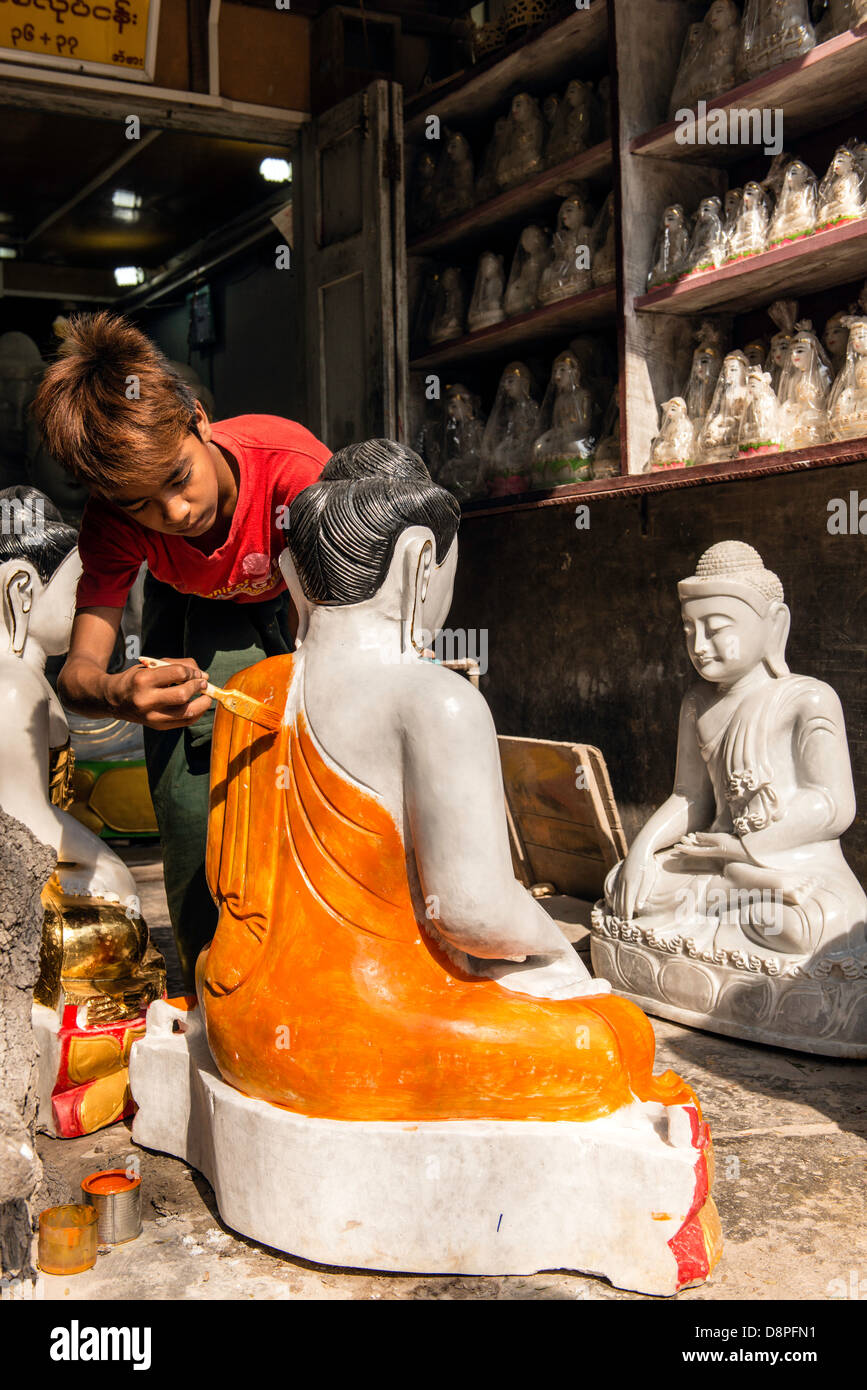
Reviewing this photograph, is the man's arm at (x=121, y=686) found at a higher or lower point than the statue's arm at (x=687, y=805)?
higher

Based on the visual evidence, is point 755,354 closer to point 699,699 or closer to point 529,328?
point 529,328

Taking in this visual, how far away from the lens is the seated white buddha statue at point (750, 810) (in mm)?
3088

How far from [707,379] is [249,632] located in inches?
90.4

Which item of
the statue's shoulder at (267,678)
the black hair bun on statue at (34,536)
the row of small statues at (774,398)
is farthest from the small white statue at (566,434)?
the statue's shoulder at (267,678)

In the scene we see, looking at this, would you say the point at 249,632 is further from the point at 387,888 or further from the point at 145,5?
the point at 145,5

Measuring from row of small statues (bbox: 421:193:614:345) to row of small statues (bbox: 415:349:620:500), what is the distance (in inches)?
10.0

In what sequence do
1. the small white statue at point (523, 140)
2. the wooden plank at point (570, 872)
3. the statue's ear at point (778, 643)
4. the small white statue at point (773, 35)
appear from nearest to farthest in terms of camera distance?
1. the statue's ear at point (778, 643)
2. the small white statue at point (773, 35)
3. the wooden plank at point (570, 872)
4. the small white statue at point (523, 140)

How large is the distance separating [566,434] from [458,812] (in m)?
3.15

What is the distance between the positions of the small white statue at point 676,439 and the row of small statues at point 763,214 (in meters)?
0.46

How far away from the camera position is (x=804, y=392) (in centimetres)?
392

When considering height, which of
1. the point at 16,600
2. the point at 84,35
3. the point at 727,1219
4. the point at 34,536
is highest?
the point at 84,35

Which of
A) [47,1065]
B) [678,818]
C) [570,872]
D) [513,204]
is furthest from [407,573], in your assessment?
[513,204]

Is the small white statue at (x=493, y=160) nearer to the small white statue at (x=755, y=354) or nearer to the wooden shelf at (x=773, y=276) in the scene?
the wooden shelf at (x=773, y=276)

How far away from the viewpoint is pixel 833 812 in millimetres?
3143
